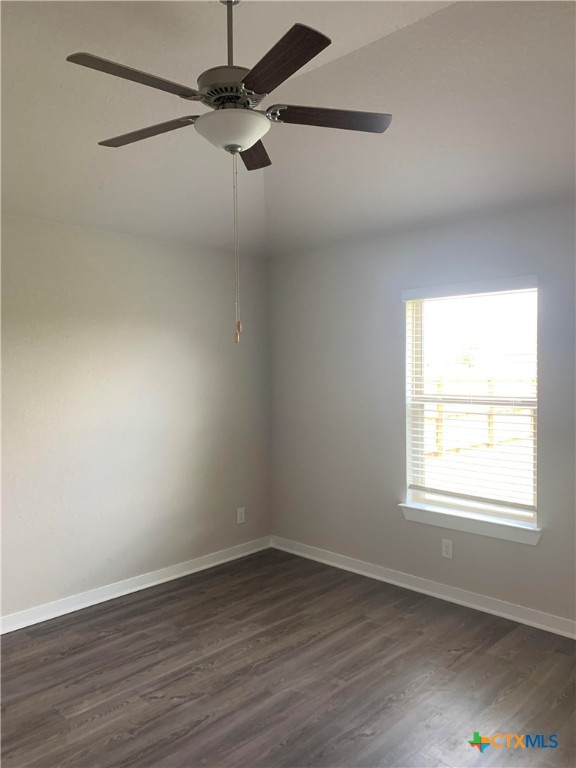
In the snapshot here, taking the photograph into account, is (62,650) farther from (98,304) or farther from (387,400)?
(387,400)

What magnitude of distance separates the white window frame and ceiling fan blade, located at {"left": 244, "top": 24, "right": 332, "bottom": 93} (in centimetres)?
214

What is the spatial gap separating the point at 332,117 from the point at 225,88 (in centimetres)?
38

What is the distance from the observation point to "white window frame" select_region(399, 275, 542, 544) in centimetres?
341

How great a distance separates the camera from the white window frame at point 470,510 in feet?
11.2

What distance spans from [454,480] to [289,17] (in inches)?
112

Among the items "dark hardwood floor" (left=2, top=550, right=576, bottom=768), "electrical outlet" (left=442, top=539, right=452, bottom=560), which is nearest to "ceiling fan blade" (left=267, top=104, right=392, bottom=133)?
"dark hardwood floor" (left=2, top=550, right=576, bottom=768)

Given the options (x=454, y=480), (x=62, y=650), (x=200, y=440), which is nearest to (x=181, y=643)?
(x=62, y=650)

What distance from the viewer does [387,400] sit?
4.15 m

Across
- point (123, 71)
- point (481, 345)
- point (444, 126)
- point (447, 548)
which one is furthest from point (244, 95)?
point (447, 548)

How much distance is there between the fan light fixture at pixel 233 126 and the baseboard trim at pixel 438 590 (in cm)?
304

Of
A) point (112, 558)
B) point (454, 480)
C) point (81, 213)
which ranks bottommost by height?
point (112, 558)

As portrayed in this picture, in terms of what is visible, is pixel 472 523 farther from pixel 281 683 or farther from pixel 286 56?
pixel 286 56

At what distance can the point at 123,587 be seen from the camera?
399 cm

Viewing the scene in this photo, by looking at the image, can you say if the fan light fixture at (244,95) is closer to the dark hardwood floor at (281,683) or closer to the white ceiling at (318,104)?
the white ceiling at (318,104)
